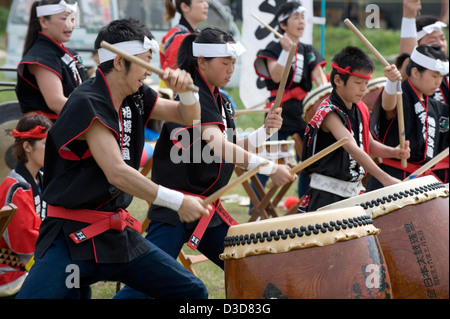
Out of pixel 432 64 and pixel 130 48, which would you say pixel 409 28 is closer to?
pixel 432 64

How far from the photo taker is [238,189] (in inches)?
263

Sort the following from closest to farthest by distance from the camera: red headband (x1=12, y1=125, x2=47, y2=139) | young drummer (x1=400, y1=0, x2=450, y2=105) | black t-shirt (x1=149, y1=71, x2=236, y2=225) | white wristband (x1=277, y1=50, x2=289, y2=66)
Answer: black t-shirt (x1=149, y1=71, x2=236, y2=225) → red headband (x1=12, y1=125, x2=47, y2=139) → young drummer (x1=400, y1=0, x2=450, y2=105) → white wristband (x1=277, y1=50, x2=289, y2=66)

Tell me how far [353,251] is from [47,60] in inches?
80.0

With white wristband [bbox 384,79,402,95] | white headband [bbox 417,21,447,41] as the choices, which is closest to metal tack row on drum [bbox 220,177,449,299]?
white wristband [bbox 384,79,402,95]

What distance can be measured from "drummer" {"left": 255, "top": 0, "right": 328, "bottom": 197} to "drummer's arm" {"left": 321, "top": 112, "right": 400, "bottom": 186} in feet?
5.40

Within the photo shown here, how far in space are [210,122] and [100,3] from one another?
28.3 feet

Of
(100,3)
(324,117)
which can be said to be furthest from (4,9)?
(324,117)

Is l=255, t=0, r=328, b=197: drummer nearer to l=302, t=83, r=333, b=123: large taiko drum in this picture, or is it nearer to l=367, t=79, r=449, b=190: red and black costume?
l=302, t=83, r=333, b=123: large taiko drum

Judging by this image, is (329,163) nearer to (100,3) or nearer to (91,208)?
(91,208)

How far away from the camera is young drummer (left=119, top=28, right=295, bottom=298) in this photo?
2912mm

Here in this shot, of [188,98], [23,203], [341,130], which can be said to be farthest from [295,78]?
[188,98]

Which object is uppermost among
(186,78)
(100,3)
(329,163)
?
(186,78)
